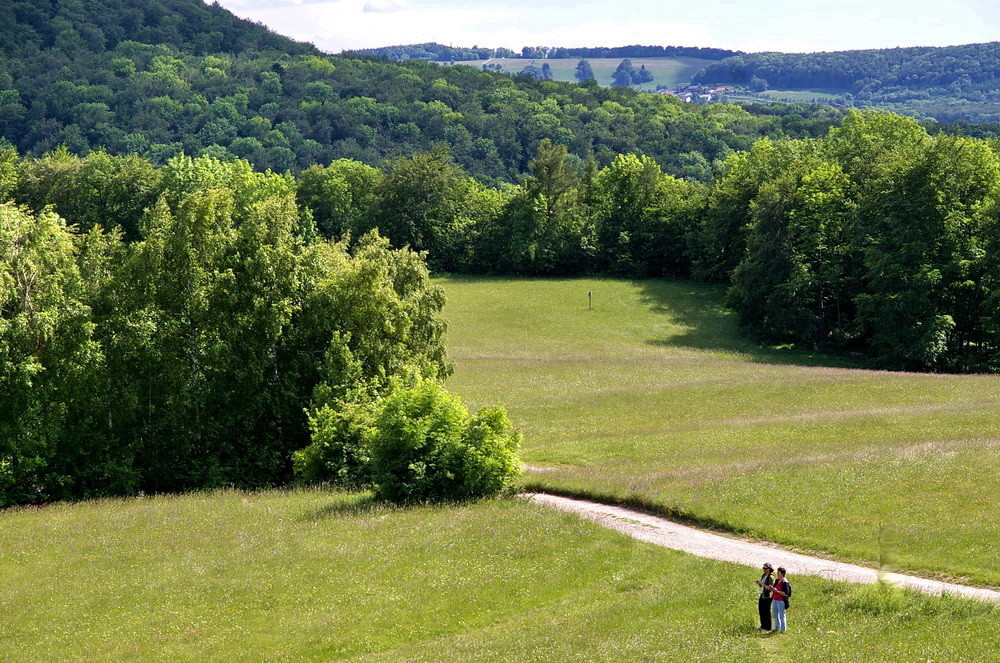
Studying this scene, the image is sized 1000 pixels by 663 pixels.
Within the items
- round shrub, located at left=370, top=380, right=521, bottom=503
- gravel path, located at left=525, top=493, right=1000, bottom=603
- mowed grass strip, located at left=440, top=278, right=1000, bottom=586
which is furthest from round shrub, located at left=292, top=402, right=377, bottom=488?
gravel path, located at left=525, top=493, right=1000, bottom=603

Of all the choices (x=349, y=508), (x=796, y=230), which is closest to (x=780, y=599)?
(x=349, y=508)

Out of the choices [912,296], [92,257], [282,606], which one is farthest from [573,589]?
[912,296]

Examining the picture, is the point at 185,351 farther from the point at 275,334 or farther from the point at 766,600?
the point at 766,600

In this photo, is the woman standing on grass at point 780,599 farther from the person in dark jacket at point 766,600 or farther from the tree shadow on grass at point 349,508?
the tree shadow on grass at point 349,508

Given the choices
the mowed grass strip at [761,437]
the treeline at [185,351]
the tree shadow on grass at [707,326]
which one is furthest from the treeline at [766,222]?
the treeline at [185,351]

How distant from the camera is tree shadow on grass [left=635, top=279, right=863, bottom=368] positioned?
2931 inches

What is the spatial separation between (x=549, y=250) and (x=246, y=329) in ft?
245

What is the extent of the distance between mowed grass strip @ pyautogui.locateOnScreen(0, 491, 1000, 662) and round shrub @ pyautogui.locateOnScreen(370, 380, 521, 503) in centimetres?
147

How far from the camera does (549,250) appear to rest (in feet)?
377

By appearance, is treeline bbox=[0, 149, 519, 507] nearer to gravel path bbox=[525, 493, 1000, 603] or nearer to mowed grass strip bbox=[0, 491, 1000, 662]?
mowed grass strip bbox=[0, 491, 1000, 662]

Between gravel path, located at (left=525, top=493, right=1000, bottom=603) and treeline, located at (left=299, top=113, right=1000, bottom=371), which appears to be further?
treeline, located at (left=299, top=113, right=1000, bottom=371)

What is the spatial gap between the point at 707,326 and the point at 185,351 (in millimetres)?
55573

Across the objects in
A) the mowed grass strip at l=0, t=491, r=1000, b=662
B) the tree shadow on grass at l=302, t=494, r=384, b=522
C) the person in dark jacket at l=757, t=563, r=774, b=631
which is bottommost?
the tree shadow on grass at l=302, t=494, r=384, b=522

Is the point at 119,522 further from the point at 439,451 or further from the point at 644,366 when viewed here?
the point at 644,366
